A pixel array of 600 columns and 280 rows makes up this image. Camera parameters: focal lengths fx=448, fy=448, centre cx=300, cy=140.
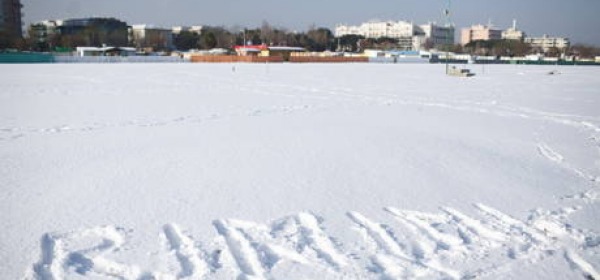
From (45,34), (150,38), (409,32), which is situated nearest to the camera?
(150,38)

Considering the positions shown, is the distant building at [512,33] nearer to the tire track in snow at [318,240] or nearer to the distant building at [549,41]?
the distant building at [549,41]

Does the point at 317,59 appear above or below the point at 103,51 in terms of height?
below

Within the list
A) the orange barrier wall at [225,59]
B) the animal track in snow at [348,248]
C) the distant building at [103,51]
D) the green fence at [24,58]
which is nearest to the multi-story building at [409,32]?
the orange barrier wall at [225,59]

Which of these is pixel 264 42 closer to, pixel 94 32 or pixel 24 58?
pixel 94 32

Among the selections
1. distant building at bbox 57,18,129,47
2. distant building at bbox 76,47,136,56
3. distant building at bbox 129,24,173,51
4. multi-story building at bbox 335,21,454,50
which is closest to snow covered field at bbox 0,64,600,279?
distant building at bbox 76,47,136,56

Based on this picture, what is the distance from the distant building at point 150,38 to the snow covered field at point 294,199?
105 metres

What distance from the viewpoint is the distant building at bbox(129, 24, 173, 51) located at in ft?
380

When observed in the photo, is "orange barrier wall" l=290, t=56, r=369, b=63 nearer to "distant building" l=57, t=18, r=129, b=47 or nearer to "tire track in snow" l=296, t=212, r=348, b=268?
"distant building" l=57, t=18, r=129, b=47

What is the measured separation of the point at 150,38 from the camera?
117 meters

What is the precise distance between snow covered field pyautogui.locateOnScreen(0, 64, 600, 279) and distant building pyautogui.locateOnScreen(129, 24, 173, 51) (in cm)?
10500

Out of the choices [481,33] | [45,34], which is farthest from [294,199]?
[481,33]

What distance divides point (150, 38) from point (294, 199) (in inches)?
4790

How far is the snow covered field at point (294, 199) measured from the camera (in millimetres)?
3826

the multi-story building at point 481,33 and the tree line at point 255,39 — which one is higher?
the multi-story building at point 481,33
